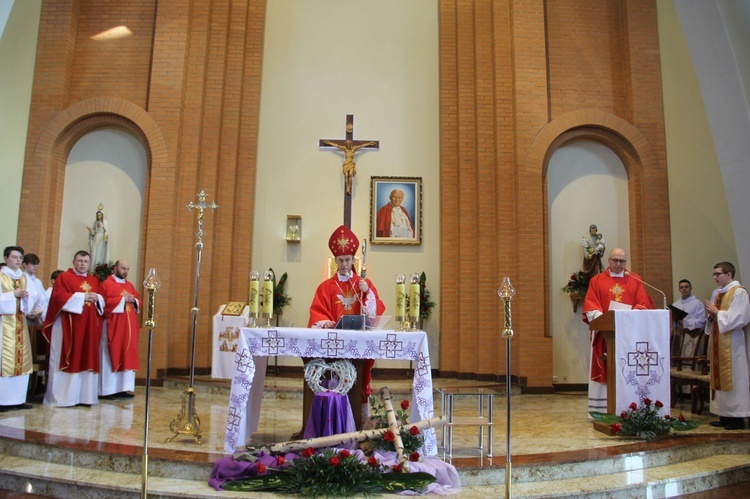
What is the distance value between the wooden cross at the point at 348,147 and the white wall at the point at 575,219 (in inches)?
130

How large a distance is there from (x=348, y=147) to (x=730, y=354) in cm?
667

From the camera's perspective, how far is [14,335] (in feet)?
24.9

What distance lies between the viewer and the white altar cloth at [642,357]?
22.4 feet

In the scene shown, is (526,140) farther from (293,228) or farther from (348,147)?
(293,228)

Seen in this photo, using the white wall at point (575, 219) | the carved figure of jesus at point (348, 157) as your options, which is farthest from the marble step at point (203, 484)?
the carved figure of jesus at point (348, 157)

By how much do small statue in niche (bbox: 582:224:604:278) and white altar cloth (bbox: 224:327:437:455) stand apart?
585 cm

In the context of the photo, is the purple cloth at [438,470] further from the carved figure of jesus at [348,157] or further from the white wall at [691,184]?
the white wall at [691,184]

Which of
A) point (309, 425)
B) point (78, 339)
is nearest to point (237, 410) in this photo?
point (309, 425)

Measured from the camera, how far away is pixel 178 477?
520 cm

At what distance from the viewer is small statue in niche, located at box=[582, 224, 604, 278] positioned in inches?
407

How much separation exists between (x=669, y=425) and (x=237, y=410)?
4347mm

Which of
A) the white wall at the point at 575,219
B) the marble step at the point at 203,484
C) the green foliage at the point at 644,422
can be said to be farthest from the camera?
the white wall at the point at 575,219

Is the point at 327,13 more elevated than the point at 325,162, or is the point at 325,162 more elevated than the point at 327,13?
the point at 327,13

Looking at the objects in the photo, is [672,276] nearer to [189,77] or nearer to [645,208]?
[645,208]
